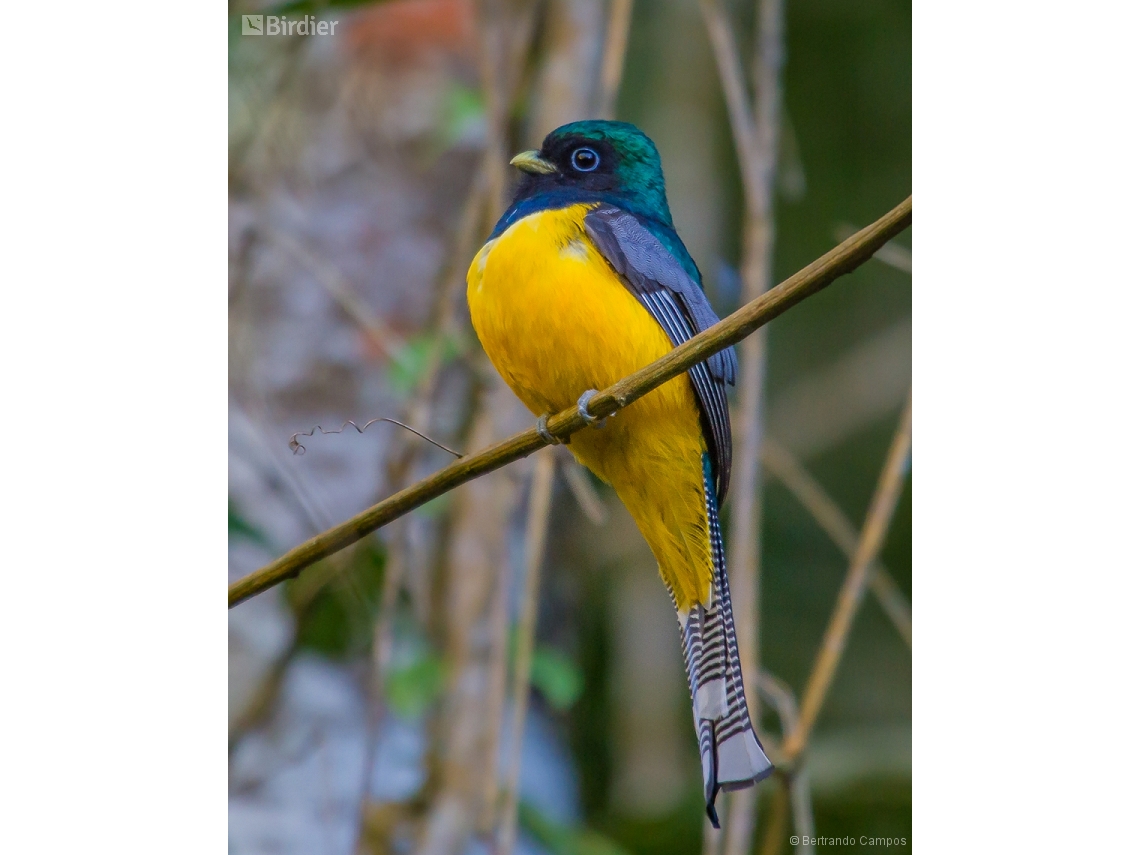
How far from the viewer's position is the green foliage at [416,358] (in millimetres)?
3072

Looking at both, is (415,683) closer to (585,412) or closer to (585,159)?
(585,412)

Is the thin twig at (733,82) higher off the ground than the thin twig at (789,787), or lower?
higher

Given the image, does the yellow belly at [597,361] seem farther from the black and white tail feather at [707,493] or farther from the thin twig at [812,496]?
the thin twig at [812,496]

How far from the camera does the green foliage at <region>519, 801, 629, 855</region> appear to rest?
9.64 feet

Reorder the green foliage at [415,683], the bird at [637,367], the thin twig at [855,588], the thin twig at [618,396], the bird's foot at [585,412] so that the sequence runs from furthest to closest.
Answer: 1. the green foliage at [415,683]
2. the thin twig at [855,588]
3. the bird at [637,367]
4. the bird's foot at [585,412]
5. the thin twig at [618,396]

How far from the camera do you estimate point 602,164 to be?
2930 mm

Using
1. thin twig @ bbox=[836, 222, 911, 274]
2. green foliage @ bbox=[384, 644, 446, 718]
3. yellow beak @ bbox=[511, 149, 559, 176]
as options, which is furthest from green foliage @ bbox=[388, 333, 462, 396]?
thin twig @ bbox=[836, 222, 911, 274]

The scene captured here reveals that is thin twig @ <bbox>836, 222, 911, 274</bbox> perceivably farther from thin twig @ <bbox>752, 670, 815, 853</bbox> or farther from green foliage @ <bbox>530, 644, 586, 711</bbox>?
green foliage @ <bbox>530, 644, 586, 711</bbox>

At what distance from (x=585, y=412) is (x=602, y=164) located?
0.69 metres

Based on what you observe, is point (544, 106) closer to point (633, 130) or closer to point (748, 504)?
point (633, 130)

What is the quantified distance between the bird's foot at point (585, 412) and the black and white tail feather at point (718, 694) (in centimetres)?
29

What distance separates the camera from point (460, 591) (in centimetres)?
305

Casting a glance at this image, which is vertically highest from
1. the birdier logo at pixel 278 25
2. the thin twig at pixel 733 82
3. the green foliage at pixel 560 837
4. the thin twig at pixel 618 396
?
the birdier logo at pixel 278 25

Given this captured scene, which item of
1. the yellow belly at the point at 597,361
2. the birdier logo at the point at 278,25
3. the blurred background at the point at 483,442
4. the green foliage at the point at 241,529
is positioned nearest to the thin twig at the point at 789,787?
the blurred background at the point at 483,442
